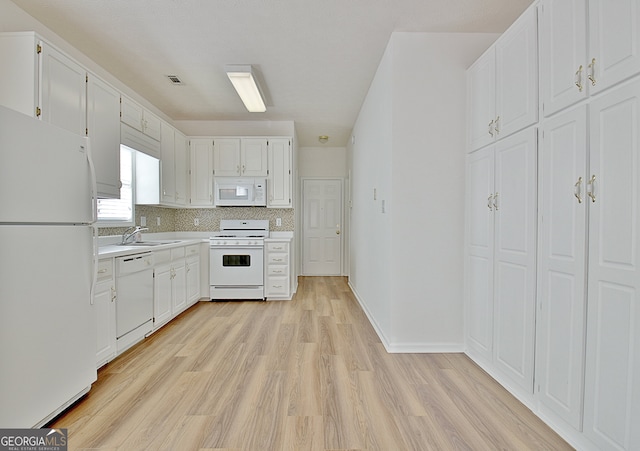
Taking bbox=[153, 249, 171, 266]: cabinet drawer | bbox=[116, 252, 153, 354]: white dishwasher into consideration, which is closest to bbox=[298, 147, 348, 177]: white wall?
bbox=[153, 249, 171, 266]: cabinet drawer

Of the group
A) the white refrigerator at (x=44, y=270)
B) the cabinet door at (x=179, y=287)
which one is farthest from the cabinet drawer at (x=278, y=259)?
the white refrigerator at (x=44, y=270)

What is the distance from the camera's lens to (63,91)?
2352 millimetres

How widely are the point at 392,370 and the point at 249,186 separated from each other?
3361mm

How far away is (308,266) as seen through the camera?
6789 mm

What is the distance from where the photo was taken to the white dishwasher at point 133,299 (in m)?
2.68

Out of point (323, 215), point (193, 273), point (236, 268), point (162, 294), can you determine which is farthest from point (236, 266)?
point (323, 215)

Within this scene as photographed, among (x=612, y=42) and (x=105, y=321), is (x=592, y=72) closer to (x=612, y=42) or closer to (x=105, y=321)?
(x=612, y=42)

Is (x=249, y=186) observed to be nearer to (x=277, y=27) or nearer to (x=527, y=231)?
(x=277, y=27)

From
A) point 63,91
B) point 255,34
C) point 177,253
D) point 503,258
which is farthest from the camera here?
point 177,253

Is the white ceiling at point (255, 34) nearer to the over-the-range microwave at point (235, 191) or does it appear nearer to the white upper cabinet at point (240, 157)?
the white upper cabinet at point (240, 157)

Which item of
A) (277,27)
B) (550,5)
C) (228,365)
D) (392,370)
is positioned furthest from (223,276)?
(550,5)

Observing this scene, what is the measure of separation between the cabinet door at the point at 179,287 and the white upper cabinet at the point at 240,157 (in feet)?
5.30

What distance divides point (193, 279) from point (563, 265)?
4013mm

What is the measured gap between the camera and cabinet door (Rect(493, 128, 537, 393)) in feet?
6.41
